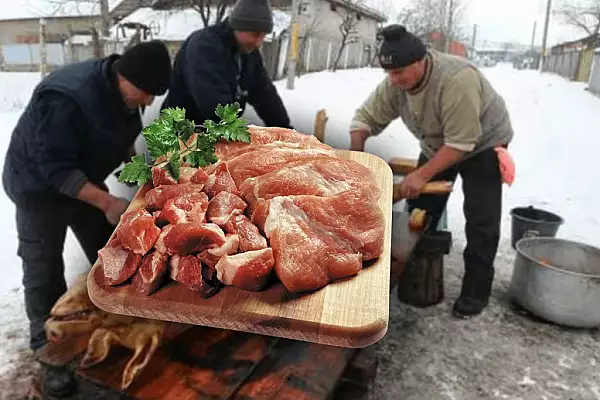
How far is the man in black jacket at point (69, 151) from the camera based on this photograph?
8.78 ft

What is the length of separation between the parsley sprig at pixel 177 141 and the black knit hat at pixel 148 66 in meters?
1.12

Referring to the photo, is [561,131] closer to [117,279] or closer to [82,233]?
[82,233]

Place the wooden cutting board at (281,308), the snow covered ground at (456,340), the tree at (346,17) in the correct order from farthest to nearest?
the tree at (346,17)
the snow covered ground at (456,340)
the wooden cutting board at (281,308)

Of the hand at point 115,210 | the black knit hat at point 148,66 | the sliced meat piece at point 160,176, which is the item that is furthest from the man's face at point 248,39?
the sliced meat piece at point 160,176

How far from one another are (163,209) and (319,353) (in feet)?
4.51

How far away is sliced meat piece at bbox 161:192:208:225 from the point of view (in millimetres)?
1313

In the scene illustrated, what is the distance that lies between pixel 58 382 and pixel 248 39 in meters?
2.28

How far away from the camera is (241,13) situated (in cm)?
299

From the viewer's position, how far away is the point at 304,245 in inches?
51.8

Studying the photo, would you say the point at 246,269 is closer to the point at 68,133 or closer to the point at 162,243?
the point at 162,243

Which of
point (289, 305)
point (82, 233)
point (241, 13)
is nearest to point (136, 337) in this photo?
point (289, 305)

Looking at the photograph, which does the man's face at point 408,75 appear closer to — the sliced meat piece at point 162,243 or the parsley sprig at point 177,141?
the parsley sprig at point 177,141

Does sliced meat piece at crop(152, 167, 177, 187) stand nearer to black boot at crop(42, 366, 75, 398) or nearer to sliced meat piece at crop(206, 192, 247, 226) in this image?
sliced meat piece at crop(206, 192, 247, 226)

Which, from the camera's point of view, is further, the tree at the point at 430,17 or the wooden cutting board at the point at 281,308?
the tree at the point at 430,17
